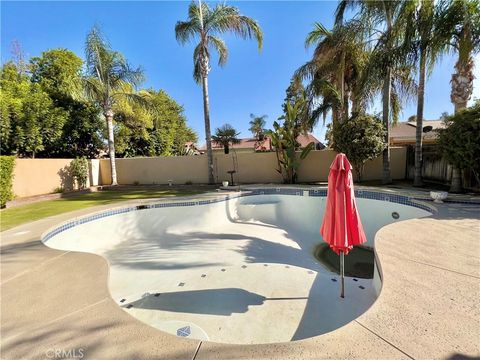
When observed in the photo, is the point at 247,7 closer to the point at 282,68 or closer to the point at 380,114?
the point at 282,68

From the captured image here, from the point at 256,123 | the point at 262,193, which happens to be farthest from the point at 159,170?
the point at 256,123

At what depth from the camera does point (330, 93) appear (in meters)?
13.1

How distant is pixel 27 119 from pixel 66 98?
3150 mm

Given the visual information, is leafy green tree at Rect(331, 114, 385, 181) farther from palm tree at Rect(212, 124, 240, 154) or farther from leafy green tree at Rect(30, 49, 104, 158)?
palm tree at Rect(212, 124, 240, 154)

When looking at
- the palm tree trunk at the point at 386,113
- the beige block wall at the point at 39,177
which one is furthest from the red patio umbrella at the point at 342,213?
the beige block wall at the point at 39,177

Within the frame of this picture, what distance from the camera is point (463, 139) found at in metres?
7.17

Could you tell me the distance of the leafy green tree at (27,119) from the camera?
37.2 feet

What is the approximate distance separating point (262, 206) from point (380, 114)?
24.6 ft

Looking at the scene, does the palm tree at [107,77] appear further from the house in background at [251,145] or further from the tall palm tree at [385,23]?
the house in background at [251,145]

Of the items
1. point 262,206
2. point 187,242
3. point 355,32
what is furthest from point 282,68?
point 187,242

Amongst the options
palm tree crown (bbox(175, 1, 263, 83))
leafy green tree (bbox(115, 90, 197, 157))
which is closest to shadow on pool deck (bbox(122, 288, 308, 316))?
palm tree crown (bbox(175, 1, 263, 83))

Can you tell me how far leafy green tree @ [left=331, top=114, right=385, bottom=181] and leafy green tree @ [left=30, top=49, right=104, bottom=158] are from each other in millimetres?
15411

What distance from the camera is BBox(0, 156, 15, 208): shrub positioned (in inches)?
361

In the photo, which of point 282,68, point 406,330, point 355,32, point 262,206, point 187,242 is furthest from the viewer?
point 282,68
